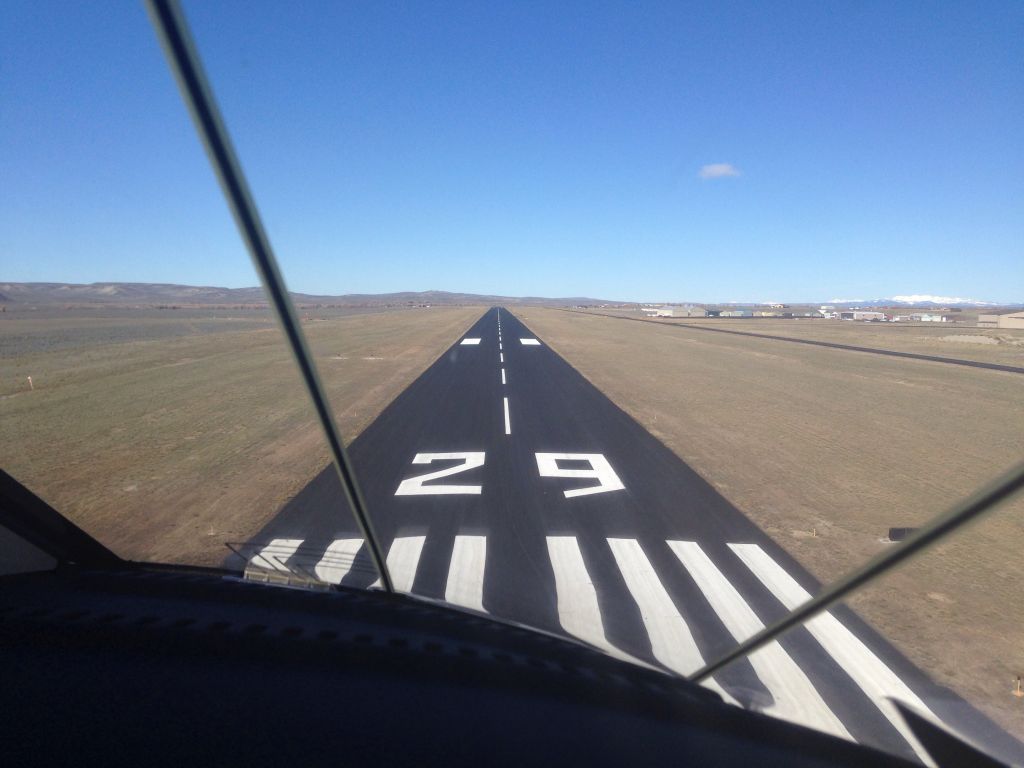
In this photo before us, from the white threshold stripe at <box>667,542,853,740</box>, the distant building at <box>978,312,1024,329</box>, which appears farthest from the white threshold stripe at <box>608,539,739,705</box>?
the distant building at <box>978,312,1024,329</box>

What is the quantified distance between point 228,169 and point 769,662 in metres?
4.28

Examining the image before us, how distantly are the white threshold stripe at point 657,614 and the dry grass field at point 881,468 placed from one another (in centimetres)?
154

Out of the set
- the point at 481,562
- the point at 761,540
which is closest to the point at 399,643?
the point at 481,562

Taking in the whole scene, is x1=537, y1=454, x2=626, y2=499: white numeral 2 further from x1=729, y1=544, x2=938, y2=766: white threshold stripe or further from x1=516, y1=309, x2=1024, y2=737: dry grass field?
x1=729, y1=544, x2=938, y2=766: white threshold stripe

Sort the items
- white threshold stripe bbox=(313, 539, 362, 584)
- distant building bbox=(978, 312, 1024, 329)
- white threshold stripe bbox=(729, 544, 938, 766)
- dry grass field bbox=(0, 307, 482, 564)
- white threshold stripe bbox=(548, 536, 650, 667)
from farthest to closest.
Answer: distant building bbox=(978, 312, 1024, 329) < dry grass field bbox=(0, 307, 482, 564) < white threshold stripe bbox=(313, 539, 362, 584) < white threshold stripe bbox=(548, 536, 650, 667) < white threshold stripe bbox=(729, 544, 938, 766)

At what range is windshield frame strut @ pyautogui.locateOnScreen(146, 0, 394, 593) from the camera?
1.19 meters

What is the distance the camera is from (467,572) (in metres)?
5.37

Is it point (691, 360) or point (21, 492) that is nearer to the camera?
point (21, 492)

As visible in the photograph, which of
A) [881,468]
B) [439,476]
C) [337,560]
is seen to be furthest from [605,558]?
[881,468]

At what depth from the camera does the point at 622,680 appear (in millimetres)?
2072

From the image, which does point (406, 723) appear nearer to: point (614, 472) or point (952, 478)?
point (614, 472)

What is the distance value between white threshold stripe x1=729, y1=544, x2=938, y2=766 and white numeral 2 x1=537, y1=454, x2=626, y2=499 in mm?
2495

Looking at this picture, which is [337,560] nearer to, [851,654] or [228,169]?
[851,654]

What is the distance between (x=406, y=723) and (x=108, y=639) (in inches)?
37.2
